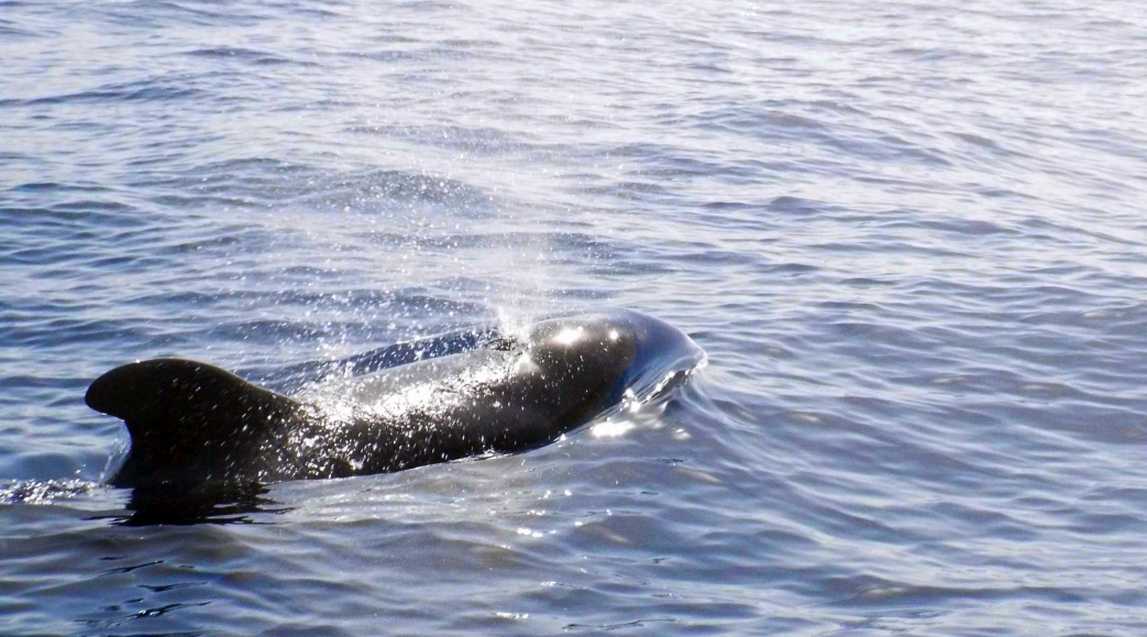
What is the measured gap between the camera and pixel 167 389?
729 cm

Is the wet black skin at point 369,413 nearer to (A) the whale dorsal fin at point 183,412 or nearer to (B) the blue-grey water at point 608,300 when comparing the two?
(A) the whale dorsal fin at point 183,412

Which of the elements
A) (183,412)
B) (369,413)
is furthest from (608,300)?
(183,412)

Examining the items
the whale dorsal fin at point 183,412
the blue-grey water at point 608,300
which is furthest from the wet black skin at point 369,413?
the blue-grey water at point 608,300

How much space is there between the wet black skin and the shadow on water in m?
0.06

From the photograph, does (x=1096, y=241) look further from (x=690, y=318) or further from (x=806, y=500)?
(x=806, y=500)

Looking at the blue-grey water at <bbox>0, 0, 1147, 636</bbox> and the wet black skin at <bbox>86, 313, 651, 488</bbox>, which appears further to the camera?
the wet black skin at <bbox>86, 313, 651, 488</bbox>

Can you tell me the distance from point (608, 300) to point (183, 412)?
5.04 meters

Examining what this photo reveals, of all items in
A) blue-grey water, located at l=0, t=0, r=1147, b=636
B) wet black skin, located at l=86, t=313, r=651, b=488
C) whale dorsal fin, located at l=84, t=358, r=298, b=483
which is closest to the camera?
blue-grey water, located at l=0, t=0, r=1147, b=636

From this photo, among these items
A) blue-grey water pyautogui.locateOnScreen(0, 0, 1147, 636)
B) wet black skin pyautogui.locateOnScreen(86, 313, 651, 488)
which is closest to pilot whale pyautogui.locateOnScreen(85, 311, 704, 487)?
wet black skin pyautogui.locateOnScreen(86, 313, 651, 488)

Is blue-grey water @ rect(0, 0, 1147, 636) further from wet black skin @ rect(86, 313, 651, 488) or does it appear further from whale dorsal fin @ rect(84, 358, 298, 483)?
whale dorsal fin @ rect(84, 358, 298, 483)

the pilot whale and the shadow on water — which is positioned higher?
the pilot whale

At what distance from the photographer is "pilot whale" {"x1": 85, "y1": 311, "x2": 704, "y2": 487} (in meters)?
7.39

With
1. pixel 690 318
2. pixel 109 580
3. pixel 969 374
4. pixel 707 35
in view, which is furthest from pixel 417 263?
pixel 707 35

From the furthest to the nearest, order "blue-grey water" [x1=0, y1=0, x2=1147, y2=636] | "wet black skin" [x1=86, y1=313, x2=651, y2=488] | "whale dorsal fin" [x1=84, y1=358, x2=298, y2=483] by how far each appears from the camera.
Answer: "wet black skin" [x1=86, y1=313, x2=651, y2=488]
"whale dorsal fin" [x1=84, y1=358, x2=298, y2=483]
"blue-grey water" [x1=0, y1=0, x2=1147, y2=636]
